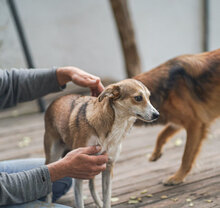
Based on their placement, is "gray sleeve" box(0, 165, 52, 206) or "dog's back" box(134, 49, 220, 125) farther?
"dog's back" box(134, 49, 220, 125)

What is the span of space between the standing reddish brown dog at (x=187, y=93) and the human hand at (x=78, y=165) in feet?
2.93

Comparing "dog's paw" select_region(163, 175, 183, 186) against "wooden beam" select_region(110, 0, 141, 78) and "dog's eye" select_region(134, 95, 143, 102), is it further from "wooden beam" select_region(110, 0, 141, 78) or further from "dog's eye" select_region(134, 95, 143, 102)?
"wooden beam" select_region(110, 0, 141, 78)

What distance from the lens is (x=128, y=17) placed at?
15.6 ft

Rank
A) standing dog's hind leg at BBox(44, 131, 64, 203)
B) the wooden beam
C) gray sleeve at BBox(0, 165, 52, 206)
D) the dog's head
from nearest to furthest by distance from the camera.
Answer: gray sleeve at BBox(0, 165, 52, 206)
the dog's head
standing dog's hind leg at BBox(44, 131, 64, 203)
the wooden beam

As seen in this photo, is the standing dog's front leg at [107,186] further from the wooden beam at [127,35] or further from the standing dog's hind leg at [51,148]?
the wooden beam at [127,35]

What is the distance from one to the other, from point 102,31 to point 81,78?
13.8ft

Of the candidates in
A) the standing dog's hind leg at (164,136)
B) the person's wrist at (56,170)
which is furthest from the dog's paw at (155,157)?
the person's wrist at (56,170)

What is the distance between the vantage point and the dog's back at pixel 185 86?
92.4 inches

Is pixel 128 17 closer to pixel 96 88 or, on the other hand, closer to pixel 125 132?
pixel 96 88

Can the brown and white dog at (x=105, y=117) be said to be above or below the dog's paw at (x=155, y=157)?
above

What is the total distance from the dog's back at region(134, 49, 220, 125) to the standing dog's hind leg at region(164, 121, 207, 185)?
9 centimetres

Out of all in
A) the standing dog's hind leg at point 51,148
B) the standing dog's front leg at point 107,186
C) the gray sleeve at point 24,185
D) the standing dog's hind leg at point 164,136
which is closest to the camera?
the gray sleeve at point 24,185

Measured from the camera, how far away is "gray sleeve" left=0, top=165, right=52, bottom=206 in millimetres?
1485

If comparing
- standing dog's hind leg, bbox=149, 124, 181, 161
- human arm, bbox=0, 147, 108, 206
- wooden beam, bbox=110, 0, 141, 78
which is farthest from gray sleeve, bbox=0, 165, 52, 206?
wooden beam, bbox=110, 0, 141, 78
